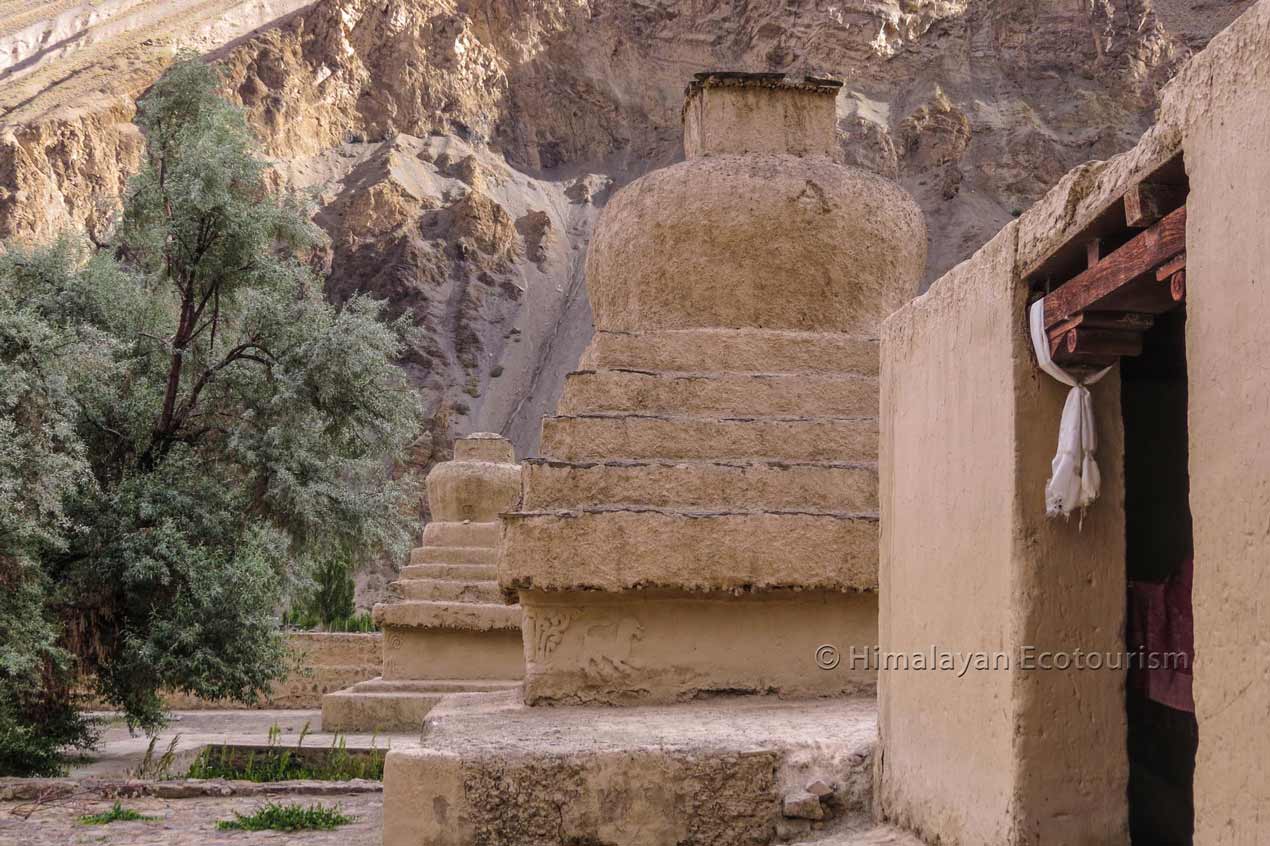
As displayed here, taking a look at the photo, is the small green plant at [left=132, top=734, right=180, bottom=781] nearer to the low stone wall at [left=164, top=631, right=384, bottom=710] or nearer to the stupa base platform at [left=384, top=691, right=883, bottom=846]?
the stupa base platform at [left=384, top=691, right=883, bottom=846]

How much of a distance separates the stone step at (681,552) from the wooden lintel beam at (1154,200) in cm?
358

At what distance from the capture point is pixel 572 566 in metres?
6.53

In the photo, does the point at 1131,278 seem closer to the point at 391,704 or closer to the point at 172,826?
the point at 172,826

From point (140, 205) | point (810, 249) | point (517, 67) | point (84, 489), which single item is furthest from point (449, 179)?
point (810, 249)

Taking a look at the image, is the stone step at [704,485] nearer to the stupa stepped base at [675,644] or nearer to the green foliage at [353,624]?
the stupa stepped base at [675,644]

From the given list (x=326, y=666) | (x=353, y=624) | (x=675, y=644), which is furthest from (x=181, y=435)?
(x=353, y=624)

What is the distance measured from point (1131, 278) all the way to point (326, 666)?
1864cm

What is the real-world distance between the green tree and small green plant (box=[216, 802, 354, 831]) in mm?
2488

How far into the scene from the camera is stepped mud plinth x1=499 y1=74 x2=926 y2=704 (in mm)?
6602

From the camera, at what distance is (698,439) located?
709cm

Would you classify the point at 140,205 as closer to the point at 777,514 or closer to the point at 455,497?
the point at 455,497

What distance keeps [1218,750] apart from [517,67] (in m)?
46.0

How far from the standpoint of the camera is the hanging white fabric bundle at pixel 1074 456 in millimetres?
3648

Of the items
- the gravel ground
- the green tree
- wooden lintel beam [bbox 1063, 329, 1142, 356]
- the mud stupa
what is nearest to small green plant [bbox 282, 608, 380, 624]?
the green tree
